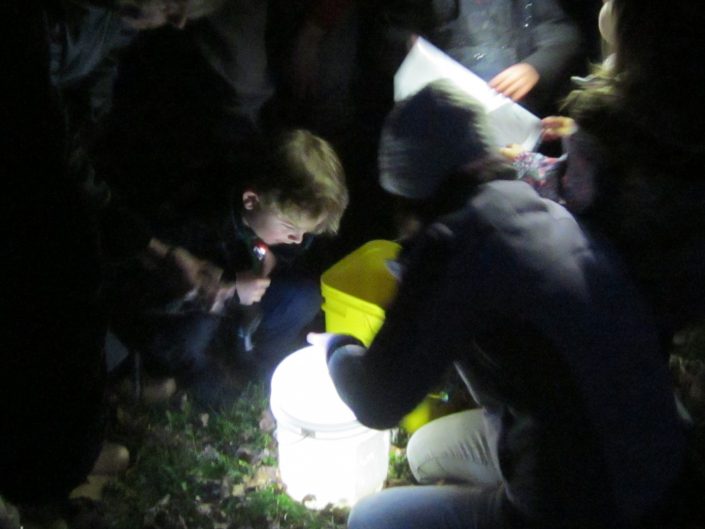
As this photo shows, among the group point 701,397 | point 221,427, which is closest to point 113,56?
point 221,427

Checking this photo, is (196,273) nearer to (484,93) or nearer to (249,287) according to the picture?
(249,287)

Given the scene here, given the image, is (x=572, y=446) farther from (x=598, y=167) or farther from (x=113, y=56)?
(x=113, y=56)

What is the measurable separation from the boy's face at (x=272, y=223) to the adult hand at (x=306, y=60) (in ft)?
2.92

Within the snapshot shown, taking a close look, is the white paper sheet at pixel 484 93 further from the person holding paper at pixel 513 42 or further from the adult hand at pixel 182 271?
the adult hand at pixel 182 271

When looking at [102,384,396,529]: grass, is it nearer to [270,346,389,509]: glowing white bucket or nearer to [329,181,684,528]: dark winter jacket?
[270,346,389,509]: glowing white bucket

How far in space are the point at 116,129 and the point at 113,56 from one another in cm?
47

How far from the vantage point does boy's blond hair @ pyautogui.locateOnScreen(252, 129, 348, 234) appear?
3.00 metres

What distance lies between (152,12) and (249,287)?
1.12 m

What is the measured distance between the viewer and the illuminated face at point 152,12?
257cm

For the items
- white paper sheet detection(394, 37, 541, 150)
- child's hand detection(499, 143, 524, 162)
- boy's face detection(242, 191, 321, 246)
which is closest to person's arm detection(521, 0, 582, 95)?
white paper sheet detection(394, 37, 541, 150)

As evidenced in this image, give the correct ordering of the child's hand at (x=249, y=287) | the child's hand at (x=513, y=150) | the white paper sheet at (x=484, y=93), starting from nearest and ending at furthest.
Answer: the child's hand at (x=513, y=150)
the white paper sheet at (x=484, y=93)
the child's hand at (x=249, y=287)

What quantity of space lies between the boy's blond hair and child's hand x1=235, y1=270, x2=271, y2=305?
32 cm

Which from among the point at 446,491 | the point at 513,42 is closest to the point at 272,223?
the point at 446,491

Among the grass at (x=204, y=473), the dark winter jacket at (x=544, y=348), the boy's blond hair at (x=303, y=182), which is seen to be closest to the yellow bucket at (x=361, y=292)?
the boy's blond hair at (x=303, y=182)
